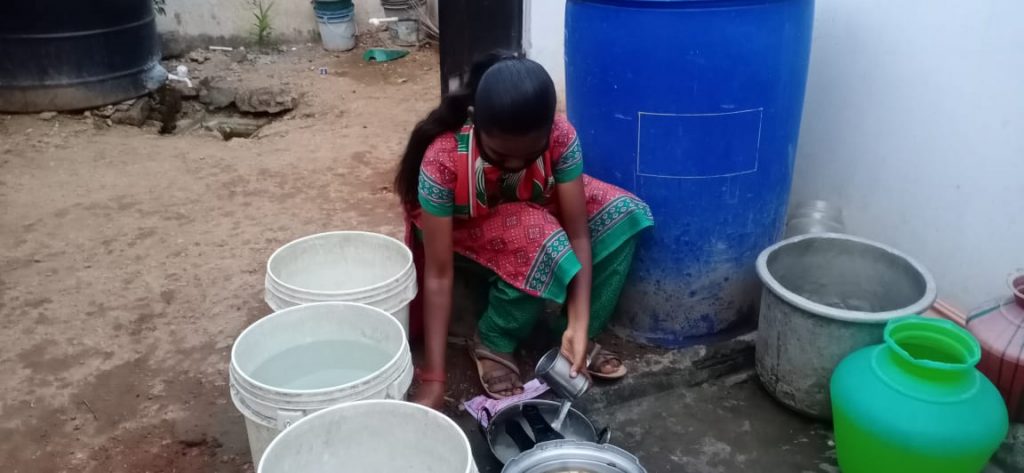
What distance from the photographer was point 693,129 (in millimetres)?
2139

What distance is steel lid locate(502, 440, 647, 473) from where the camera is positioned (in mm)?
1770

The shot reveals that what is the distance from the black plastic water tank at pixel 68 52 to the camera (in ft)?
15.3

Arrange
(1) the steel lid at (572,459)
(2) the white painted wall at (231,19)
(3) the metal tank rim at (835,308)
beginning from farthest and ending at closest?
(2) the white painted wall at (231,19)
(3) the metal tank rim at (835,308)
(1) the steel lid at (572,459)

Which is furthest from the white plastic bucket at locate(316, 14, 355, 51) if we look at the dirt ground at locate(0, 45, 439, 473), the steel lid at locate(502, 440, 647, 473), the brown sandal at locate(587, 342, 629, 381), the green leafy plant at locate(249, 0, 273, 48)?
the steel lid at locate(502, 440, 647, 473)

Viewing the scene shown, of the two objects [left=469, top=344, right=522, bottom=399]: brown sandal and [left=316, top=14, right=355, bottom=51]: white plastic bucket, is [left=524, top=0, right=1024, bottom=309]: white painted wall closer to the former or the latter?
[left=469, top=344, right=522, bottom=399]: brown sandal

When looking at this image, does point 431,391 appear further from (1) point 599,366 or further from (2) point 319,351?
(1) point 599,366

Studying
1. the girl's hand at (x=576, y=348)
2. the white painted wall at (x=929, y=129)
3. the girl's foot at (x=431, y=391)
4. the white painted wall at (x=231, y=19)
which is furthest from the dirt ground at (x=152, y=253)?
the white painted wall at (x=929, y=129)

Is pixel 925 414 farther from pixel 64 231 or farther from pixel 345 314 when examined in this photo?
pixel 64 231

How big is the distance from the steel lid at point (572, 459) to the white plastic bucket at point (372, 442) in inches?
11.5

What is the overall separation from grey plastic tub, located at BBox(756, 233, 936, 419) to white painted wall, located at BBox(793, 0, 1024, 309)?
30 centimetres

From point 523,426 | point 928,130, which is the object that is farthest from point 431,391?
point 928,130

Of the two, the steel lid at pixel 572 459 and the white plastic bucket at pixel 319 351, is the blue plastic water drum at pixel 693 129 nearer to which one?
the steel lid at pixel 572 459

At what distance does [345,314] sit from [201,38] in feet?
17.2

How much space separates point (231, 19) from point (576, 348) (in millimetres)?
5312
